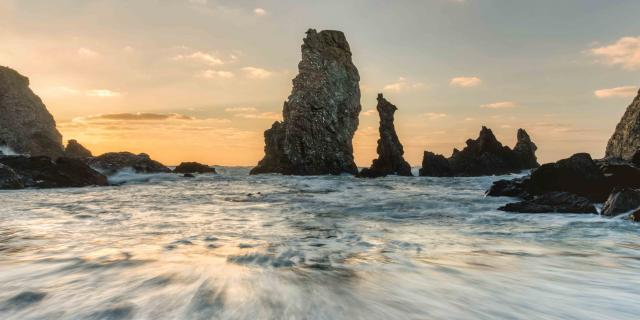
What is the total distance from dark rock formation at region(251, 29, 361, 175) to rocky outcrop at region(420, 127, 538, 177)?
1042cm

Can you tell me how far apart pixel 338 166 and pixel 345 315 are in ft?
175

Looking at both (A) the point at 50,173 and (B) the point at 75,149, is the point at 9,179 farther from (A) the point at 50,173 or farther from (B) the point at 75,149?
(B) the point at 75,149

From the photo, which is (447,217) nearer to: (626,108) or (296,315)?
(296,315)

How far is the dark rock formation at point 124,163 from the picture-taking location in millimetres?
39969

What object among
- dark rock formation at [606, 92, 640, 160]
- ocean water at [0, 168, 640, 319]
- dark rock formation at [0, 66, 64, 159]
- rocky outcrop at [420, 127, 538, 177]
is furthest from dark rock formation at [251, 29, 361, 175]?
ocean water at [0, 168, 640, 319]

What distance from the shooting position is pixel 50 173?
2298 cm

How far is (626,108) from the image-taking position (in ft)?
131

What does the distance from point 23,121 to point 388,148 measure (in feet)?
225

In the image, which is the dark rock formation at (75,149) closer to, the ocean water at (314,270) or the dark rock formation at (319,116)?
the dark rock formation at (319,116)

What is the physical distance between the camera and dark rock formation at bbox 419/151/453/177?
52709mm

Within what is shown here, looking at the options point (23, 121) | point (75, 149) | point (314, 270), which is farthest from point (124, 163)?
point (23, 121)

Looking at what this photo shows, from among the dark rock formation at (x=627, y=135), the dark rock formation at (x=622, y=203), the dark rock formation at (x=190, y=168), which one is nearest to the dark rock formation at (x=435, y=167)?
the dark rock formation at (x=627, y=135)

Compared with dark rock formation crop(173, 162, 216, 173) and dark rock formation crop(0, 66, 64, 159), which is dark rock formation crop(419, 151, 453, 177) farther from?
dark rock formation crop(0, 66, 64, 159)

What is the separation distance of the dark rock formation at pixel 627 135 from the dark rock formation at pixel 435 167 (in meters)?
17.0
